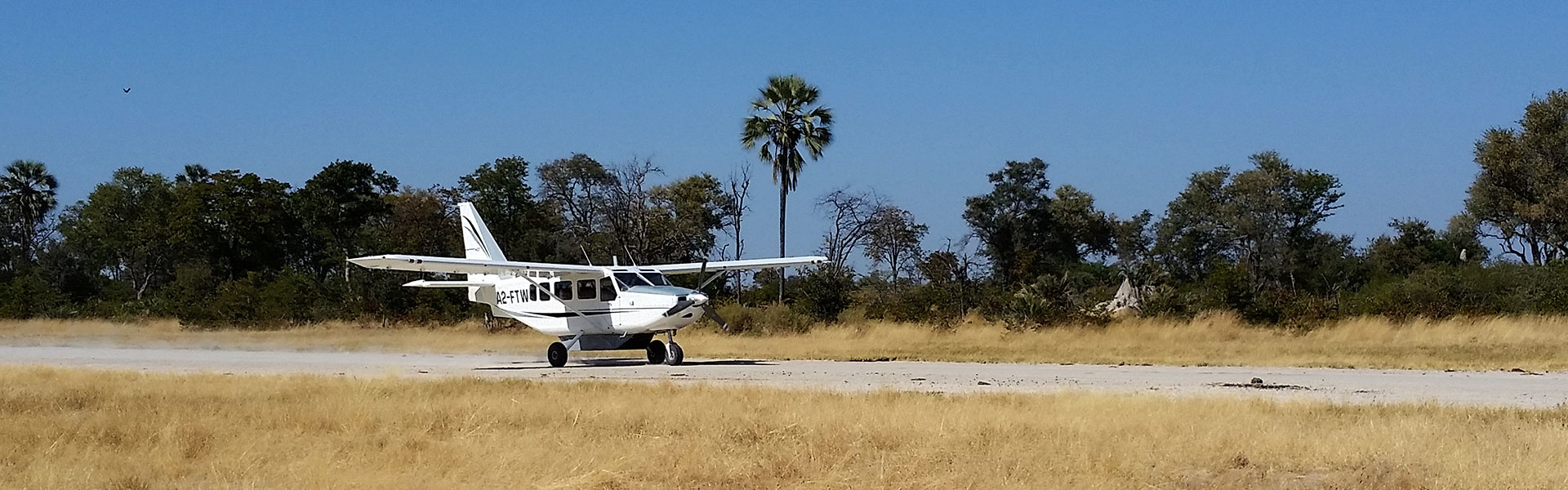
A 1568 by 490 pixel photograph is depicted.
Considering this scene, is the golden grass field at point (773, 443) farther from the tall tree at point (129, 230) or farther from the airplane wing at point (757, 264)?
the tall tree at point (129, 230)

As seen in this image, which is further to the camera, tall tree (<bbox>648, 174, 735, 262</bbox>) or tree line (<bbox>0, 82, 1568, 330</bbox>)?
tall tree (<bbox>648, 174, 735, 262</bbox>)

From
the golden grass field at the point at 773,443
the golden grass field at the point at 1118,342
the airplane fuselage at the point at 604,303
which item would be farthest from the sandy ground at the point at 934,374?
the golden grass field at the point at 773,443

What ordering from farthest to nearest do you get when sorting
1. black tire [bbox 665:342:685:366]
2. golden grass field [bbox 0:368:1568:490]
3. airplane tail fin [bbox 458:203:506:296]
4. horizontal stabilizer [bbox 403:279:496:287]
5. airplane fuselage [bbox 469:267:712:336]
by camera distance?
airplane tail fin [bbox 458:203:506:296], horizontal stabilizer [bbox 403:279:496:287], black tire [bbox 665:342:685:366], airplane fuselage [bbox 469:267:712:336], golden grass field [bbox 0:368:1568:490]

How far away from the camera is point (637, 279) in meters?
26.7

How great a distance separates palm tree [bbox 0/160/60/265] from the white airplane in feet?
218

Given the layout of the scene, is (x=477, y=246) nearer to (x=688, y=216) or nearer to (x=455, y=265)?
(x=455, y=265)

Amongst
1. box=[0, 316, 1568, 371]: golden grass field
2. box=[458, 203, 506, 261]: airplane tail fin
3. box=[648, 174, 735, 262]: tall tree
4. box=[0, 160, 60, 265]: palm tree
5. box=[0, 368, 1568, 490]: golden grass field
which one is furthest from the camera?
box=[0, 160, 60, 265]: palm tree

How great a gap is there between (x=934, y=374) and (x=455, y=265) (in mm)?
9718

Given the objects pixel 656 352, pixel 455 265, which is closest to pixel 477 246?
pixel 455 265

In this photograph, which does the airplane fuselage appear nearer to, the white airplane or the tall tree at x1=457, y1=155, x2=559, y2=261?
the white airplane

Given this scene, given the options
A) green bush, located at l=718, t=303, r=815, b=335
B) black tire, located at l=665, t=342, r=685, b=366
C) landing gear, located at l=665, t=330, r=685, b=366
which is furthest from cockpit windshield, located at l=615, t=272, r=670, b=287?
green bush, located at l=718, t=303, r=815, b=335

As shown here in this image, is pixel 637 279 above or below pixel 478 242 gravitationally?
below

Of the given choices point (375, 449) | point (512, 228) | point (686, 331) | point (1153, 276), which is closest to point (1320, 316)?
point (1153, 276)

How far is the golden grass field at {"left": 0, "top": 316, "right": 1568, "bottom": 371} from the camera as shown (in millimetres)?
24672
